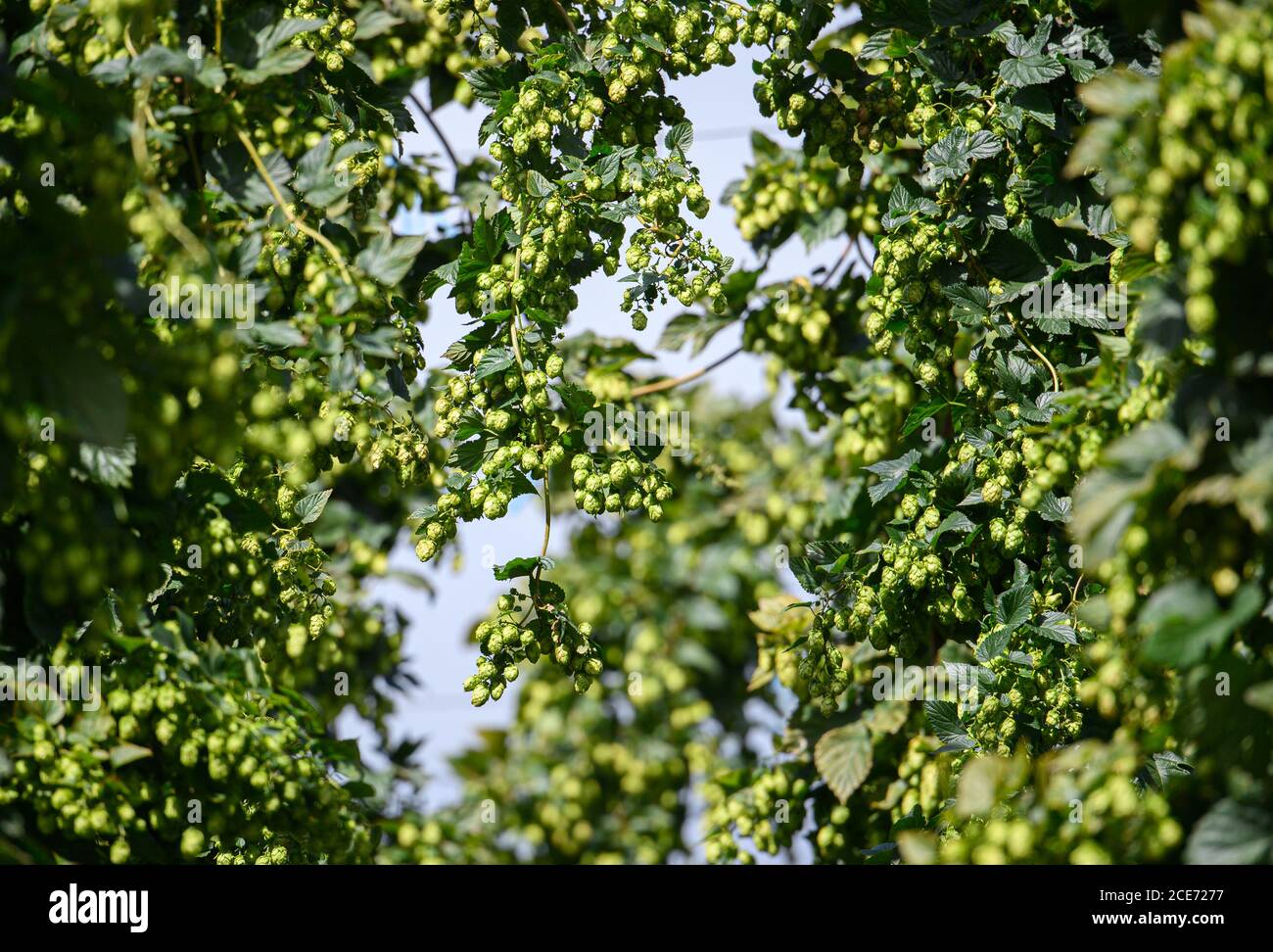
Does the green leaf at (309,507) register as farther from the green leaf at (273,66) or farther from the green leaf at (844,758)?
the green leaf at (844,758)

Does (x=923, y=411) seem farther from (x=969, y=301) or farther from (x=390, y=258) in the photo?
(x=390, y=258)

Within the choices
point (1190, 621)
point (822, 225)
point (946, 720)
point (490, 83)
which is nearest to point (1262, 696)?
point (1190, 621)

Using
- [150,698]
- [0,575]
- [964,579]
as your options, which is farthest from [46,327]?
[964,579]

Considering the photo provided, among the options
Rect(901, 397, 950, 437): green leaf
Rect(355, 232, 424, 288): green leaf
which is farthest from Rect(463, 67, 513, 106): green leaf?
Rect(901, 397, 950, 437): green leaf

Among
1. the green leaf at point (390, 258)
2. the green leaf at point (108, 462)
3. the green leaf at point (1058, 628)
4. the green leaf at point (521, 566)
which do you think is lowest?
the green leaf at point (1058, 628)

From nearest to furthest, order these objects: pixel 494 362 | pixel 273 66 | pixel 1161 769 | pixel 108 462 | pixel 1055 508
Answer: pixel 108 462 < pixel 273 66 < pixel 1161 769 < pixel 1055 508 < pixel 494 362

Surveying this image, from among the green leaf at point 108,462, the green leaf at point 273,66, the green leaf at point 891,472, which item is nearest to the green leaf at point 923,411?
the green leaf at point 891,472

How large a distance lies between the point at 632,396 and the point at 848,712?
1.07 metres

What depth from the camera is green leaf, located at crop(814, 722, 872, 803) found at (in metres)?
3.12

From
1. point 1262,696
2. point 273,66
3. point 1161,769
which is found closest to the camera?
point 1262,696

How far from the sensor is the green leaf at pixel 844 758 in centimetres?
312

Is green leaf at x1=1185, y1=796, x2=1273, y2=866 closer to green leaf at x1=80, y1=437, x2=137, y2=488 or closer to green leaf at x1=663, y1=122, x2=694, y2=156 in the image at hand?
green leaf at x1=80, y1=437, x2=137, y2=488

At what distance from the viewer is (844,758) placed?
317 centimetres
